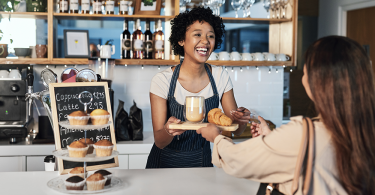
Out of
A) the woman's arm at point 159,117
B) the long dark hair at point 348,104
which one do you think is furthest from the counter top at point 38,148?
the long dark hair at point 348,104

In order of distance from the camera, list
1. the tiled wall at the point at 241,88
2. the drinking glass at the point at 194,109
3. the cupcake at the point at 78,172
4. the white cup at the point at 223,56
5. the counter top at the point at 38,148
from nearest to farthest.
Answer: the cupcake at the point at 78,172 → the drinking glass at the point at 194,109 → the counter top at the point at 38,148 → the white cup at the point at 223,56 → the tiled wall at the point at 241,88

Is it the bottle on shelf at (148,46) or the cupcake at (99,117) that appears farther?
the bottle on shelf at (148,46)

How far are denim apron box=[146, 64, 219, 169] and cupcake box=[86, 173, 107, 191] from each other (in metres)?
0.76

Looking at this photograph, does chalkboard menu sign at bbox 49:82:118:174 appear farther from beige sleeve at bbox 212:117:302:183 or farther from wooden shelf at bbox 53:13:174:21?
wooden shelf at bbox 53:13:174:21

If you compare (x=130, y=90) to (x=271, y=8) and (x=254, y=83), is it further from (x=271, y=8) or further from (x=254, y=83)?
(x=271, y=8)

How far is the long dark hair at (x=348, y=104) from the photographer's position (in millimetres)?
→ 932

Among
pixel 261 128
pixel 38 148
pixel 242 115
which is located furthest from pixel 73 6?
pixel 261 128

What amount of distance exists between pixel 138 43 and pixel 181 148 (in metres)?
1.33

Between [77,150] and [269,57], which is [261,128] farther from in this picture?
[269,57]

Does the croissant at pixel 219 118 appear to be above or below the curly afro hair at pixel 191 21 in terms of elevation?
below

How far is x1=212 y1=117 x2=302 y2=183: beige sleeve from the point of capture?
98 centimetres

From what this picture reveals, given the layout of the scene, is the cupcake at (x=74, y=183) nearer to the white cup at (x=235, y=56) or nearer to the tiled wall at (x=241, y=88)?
the tiled wall at (x=241, y=88)

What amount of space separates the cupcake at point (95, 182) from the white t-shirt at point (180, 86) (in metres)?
0.78

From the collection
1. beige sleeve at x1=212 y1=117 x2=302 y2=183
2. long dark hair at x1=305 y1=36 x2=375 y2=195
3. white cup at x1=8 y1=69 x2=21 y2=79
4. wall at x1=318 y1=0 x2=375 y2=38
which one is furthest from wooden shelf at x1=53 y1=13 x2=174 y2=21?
wall at x1=318 y1=0 x2=375 y2=38
